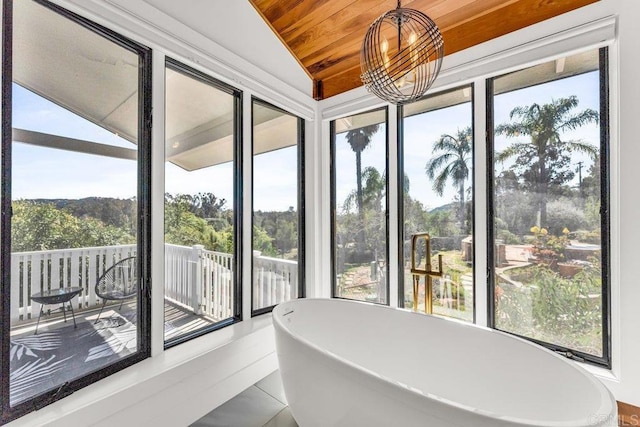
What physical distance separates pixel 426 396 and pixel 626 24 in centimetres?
207

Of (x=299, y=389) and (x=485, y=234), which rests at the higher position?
(x=485, y=234)

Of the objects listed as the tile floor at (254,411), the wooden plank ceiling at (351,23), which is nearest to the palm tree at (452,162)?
the wooden plank ceiling at (351,23)

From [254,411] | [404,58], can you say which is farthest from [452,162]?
[254,411]

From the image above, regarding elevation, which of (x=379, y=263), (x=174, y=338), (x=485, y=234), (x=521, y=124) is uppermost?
(x=521, y=124)

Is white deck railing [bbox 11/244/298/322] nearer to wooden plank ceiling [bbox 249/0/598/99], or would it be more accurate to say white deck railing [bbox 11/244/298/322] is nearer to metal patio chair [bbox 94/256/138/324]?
metal patio chair [bbox 94/256/138/324]

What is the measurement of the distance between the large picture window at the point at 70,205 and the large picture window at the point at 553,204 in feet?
7.39

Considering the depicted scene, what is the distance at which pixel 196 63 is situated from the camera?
1891 millimetres

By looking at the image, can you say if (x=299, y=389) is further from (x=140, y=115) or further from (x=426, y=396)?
(x=140, y=115)

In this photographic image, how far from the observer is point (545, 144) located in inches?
71.4

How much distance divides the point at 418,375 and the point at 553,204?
4.36ft

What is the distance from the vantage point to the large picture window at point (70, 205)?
122 centimetres

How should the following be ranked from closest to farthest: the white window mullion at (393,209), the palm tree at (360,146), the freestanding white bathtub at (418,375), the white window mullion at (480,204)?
the freestanding white bathtub at (418,375) → the white window mullion at (480,204) → the white window mullion at (393,209) → the palm tree at (360,146)

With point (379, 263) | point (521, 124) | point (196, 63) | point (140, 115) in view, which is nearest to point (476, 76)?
point (521, 124)

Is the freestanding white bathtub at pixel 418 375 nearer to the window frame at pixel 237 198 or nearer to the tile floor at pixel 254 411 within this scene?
the tile floor at pixel 254 411
